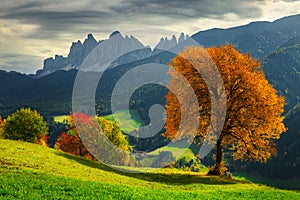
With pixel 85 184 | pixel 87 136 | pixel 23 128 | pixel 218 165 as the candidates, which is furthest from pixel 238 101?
pixel 23 128

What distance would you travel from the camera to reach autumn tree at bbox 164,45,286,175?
45.6m

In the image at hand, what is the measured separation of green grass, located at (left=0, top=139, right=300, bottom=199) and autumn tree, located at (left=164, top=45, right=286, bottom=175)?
270 inches

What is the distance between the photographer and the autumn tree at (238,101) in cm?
4556

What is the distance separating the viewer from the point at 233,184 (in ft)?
142

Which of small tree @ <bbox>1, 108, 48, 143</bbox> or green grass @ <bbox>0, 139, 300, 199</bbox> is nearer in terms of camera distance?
green grass @ <bbox>0, 139, 300, 199</bbox>

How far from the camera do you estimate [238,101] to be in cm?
4672

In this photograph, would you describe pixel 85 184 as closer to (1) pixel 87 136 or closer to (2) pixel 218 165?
(2) pixel 218 165

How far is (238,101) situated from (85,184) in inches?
1044

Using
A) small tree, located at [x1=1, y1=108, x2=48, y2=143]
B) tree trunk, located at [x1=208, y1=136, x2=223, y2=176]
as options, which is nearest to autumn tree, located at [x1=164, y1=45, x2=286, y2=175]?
tree trunk, located at [x1=208, y1=136, x2=223, y2=176]

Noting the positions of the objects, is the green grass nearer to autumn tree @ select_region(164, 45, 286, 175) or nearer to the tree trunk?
the tree trunk

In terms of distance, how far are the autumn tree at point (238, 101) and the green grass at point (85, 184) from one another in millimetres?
6868

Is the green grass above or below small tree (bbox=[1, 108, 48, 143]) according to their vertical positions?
above

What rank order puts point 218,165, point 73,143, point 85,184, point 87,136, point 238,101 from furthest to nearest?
point 73,143 < point 87,136 < point 218,165 < point 238,101 < point 85,184

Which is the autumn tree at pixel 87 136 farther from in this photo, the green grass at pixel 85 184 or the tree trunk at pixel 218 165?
the tree trunk at pixel 218 165
